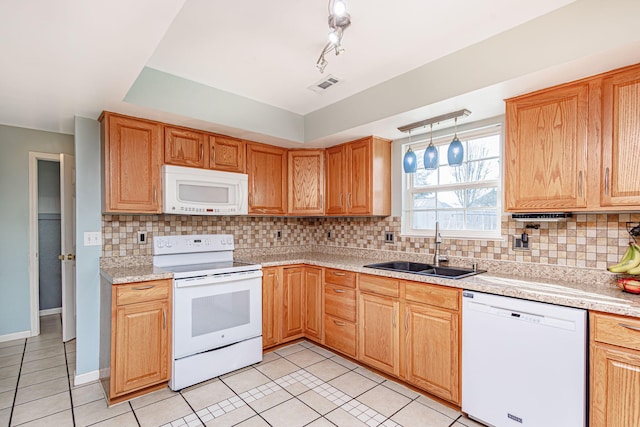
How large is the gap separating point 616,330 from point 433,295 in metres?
0.94

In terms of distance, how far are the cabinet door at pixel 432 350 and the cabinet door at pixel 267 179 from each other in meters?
1.77

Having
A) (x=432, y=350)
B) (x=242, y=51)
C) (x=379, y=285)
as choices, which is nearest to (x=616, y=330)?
(x=432, y=350)

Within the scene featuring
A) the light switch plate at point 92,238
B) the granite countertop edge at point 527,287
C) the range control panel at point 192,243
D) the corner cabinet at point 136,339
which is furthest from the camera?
the range control panel at point 192,243

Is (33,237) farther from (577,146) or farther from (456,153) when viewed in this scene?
(577,146)

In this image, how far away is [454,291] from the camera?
213 centimetres

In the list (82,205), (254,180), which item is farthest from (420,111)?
(82,205)

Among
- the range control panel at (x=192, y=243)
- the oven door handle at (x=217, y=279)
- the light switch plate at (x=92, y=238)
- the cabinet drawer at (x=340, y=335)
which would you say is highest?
the light switch plate at (x=92, y=238)

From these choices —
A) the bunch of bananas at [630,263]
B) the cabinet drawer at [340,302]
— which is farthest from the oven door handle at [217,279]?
the bunch of bananas at [630,263]

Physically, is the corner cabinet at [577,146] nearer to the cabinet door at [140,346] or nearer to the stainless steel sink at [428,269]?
the stainless steel sink at [428,269]

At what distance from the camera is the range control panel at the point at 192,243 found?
2.93m

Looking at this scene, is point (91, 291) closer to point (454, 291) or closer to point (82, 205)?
point (82, 205)

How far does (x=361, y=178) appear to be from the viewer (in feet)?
10.6

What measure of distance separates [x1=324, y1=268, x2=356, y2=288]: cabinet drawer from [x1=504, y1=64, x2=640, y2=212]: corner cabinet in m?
1.36

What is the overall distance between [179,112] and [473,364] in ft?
9.10
